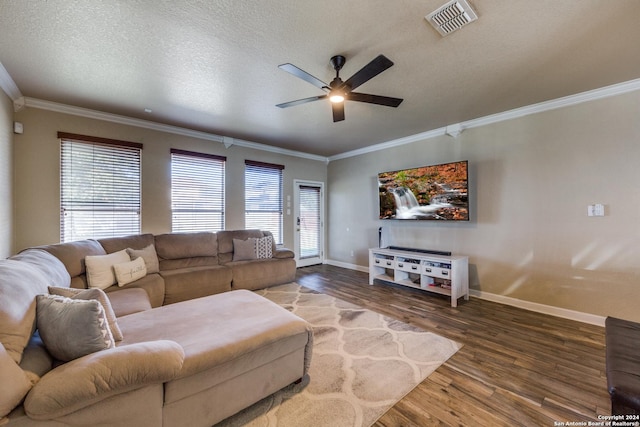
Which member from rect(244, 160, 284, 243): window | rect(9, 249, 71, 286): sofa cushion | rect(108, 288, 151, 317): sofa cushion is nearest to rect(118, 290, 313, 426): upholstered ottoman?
rect(108, 288, 151, 317): sofa cushion

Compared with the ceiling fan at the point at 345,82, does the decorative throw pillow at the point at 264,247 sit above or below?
below

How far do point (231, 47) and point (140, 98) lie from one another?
5.68ft

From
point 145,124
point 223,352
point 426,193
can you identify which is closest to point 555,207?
point 426,193

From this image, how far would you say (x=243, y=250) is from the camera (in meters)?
4.39

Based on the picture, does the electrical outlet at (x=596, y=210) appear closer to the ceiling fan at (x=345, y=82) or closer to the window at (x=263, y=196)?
the ceiling fan at (x=345, y=82)

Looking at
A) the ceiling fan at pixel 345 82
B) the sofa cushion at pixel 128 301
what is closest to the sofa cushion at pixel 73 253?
the sofa cushion at pixel 128 301

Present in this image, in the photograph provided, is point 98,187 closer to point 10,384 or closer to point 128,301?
Answer: point 128,301

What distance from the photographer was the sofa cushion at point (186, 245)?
3.81m

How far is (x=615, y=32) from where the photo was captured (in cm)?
194

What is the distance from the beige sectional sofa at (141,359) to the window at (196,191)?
1803 millimetres

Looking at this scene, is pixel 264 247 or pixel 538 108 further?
pixel 264 247

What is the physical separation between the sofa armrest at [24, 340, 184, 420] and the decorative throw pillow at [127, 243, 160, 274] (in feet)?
7.84

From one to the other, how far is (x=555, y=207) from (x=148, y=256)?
17.0 feet

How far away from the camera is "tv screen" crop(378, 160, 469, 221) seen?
3.80 m
